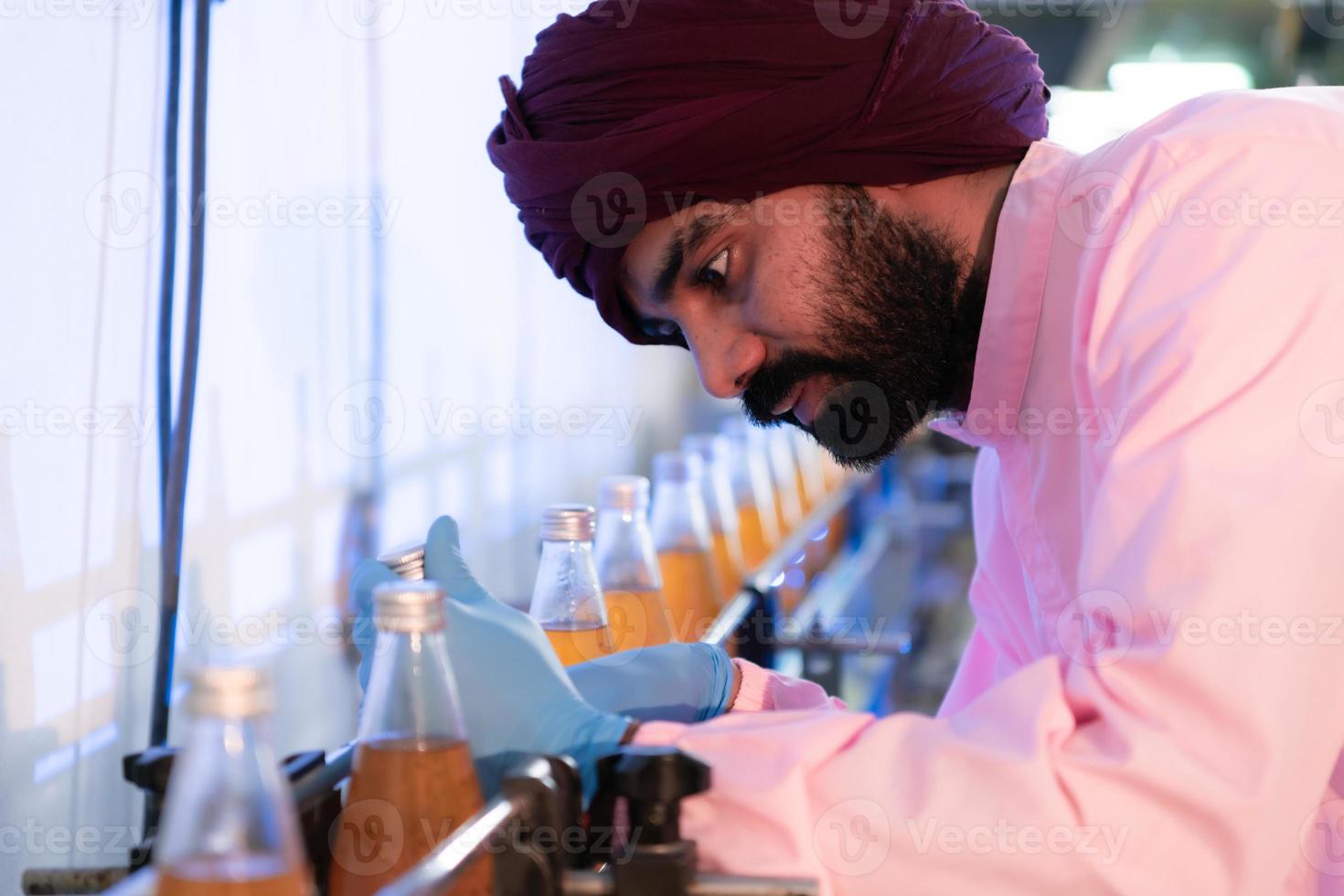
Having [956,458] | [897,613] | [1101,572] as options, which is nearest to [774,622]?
[1101,572]

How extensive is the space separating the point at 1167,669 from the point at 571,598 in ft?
1.74

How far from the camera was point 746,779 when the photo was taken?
81cm

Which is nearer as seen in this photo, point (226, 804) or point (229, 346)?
point (226, 804)

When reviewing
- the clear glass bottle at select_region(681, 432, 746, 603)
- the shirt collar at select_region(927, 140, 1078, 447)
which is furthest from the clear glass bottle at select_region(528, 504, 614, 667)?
the clear glass bottle at select_region(681, 432, 746, 603)

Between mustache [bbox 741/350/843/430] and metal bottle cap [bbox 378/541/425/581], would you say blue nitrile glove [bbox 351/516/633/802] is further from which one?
mustache [bbox 741/350/843/430]

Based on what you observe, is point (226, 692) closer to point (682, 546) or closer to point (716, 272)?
point (716, 272)

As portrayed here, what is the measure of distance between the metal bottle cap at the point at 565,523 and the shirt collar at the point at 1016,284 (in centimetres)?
45

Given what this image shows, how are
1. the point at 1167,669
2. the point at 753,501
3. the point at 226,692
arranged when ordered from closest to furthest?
1. the point at 226,692
2. the point at 1167,669
3. the point at 753,501

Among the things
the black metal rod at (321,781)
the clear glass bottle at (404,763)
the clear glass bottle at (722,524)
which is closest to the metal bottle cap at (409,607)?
the clear glass bottle at (404,763)

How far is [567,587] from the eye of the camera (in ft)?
3.68

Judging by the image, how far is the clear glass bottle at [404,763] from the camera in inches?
26.9

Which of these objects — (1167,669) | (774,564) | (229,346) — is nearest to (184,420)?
(229,346)

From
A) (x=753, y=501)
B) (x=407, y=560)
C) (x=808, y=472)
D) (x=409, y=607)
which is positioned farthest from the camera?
(x=808, y=472)

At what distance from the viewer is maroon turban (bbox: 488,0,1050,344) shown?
1.15 m
